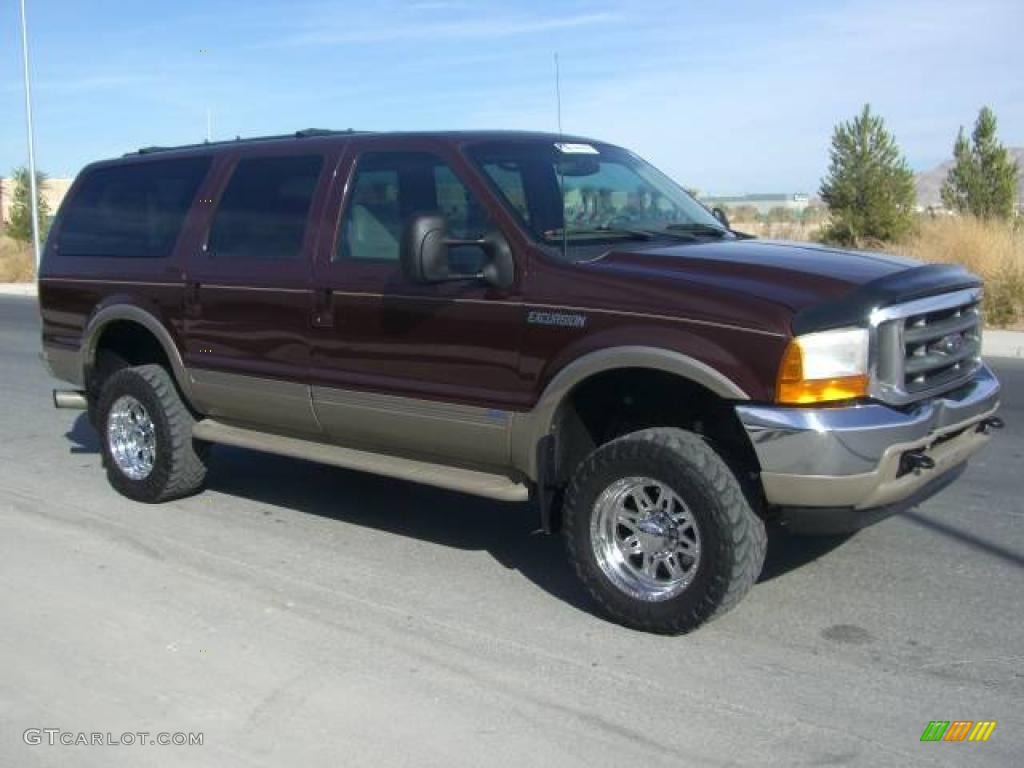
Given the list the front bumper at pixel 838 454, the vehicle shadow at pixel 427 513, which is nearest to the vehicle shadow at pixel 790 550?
the vehicle shadow at pixel 427 513

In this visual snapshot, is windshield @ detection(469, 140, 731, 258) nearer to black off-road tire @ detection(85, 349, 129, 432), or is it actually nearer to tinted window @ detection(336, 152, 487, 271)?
tinted window @ detection(336, 152, 487, 271)

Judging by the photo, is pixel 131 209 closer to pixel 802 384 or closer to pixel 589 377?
pixel 589 377

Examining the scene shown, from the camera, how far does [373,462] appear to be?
5594 mm

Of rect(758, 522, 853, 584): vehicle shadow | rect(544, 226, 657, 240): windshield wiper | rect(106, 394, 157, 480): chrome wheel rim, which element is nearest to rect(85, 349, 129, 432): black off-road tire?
rect(106, 394, 157, 480): chrome wheel rim

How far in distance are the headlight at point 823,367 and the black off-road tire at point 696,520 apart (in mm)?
454

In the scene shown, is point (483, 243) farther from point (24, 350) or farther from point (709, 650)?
point (24, 350)

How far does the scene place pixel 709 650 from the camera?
444 centimetres

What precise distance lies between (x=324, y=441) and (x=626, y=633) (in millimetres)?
2076

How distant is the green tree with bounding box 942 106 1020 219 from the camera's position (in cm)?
2552

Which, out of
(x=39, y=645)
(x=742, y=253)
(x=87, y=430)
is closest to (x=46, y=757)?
(x=39, y=645)

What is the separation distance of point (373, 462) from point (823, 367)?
2371mm

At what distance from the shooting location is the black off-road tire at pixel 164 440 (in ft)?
21.4

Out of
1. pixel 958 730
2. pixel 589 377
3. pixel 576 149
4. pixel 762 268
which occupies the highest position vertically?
pixel 576 149

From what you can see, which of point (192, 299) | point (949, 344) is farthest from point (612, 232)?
point (192, 299)
